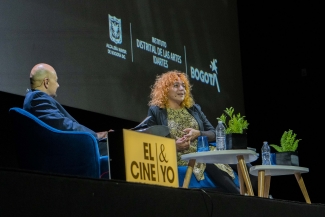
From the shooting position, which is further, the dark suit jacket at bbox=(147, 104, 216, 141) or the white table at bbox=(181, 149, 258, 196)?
the dark suit jacket at bbox=(147, 104, 216, 141)

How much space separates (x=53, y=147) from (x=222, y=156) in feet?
2.96

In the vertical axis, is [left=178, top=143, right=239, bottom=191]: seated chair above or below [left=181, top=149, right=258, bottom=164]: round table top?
below

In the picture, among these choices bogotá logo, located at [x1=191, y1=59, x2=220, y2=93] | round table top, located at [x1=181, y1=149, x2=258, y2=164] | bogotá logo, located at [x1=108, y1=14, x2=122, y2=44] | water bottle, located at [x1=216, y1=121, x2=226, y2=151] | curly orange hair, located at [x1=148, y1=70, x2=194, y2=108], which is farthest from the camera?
bogotá logo, located at [x1=191, y1=59, x2=220, y2=93]

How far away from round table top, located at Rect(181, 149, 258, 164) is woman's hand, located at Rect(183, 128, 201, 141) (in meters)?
0.36

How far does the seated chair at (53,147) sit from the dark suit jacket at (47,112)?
20 cm

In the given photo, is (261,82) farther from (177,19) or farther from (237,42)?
(177,19)

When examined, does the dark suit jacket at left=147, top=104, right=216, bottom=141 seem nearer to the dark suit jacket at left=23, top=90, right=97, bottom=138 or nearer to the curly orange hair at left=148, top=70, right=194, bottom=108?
the curly orange hair at left=148, top=70, right=194, bottom=108

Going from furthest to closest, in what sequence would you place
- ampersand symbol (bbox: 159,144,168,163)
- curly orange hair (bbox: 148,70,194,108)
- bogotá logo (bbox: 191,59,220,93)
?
bogotá logo (bbox: 191,59,220,93)
curly orange hair (bbox: 148,70,194,108)
ampersand symbol (bbox: 159,144,168,163)

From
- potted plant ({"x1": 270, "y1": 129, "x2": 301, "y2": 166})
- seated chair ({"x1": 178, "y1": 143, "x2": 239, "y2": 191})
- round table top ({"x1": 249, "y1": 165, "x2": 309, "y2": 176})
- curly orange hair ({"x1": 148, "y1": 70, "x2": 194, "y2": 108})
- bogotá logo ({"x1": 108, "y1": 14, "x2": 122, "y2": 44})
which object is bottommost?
seated chair ({"x1": 178, "y1": 143, "x2": 239, "y2": 191})

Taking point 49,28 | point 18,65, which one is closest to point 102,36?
point 49,28

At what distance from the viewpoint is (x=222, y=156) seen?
297 centimetres

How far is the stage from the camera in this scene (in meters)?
1.25

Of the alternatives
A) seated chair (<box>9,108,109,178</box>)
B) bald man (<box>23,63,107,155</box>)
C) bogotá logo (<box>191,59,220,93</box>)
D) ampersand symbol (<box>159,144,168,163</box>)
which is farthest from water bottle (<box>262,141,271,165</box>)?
bogotá logo (<box>191,59,220,93</box>)

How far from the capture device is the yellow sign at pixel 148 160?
2002 mm
